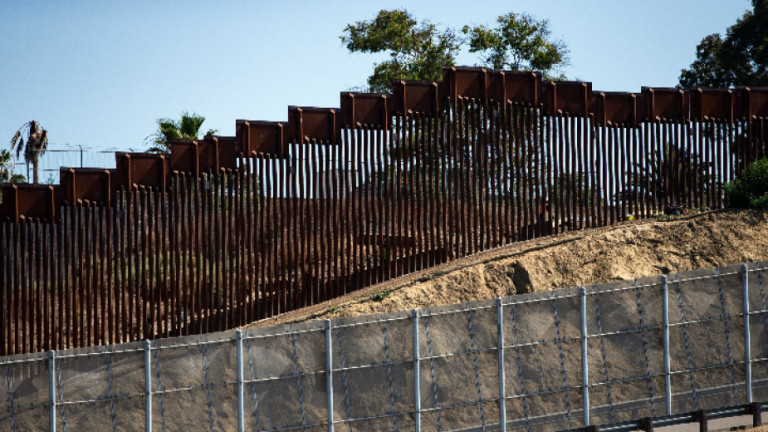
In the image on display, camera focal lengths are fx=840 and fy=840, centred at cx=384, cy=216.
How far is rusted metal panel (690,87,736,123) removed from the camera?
769 inches

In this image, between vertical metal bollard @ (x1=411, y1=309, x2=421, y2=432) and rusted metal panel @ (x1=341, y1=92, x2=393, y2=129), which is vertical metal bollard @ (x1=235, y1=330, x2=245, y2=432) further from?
rusted metal panel @ (x1=341, y1=92, x2=393, y2=129)

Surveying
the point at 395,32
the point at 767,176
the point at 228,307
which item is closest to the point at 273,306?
the point at 228,307

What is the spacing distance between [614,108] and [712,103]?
2485mm

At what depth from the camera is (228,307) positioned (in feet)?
58.2

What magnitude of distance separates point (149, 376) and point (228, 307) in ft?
23.8

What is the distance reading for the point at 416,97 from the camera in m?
18.6

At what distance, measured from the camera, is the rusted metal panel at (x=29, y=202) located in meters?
17.5

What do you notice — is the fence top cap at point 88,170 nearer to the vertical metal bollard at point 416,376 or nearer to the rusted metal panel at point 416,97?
the rusted metal panel at point 416,97

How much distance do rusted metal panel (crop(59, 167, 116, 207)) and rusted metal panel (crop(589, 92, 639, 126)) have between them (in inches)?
423

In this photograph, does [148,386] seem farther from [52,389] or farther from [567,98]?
[567,98]

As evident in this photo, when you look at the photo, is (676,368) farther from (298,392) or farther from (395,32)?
(395,32)

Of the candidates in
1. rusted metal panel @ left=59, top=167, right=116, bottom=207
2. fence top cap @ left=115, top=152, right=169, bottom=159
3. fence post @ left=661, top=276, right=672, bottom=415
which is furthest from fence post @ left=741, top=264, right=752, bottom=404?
rusted metal panel @ left=59, top=167, right=116, bottom=207

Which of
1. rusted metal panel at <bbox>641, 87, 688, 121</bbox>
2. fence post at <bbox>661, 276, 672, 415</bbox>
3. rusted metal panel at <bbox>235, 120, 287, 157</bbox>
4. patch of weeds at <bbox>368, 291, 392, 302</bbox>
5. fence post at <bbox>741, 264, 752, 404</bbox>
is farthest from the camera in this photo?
rusted metal panel at <bbox>641, 87, 688, 121</bbox>

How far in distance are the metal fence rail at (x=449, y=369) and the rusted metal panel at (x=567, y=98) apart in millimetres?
7505
